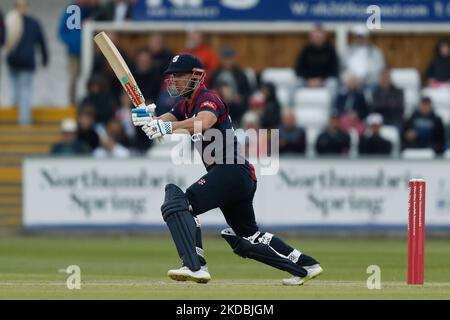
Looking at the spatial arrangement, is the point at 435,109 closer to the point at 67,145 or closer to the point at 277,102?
the point at 277,102

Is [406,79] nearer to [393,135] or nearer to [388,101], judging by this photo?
[388,101]

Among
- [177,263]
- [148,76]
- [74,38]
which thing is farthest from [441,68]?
[177,263]

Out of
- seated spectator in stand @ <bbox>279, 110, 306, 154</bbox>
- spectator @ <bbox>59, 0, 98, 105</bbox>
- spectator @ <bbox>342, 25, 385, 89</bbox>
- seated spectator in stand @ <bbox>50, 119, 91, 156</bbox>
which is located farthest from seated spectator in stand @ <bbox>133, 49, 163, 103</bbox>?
spectator @ <bbox>342, 25, 385, 89</bbox>

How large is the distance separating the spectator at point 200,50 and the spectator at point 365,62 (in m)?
2.23

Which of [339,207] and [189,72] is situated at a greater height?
[189,72]

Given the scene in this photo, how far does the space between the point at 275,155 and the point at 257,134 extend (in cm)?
69

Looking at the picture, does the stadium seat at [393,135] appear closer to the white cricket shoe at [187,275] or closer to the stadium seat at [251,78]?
the stadium seat at [251,78]

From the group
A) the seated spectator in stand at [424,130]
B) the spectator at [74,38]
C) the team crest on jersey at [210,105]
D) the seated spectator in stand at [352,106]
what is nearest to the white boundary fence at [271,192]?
the seated spectator in stand at [424,130]

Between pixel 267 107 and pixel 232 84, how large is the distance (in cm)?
75

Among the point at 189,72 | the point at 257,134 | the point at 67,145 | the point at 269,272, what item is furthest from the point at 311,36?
the point at 189,72

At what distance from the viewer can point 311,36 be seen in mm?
23609

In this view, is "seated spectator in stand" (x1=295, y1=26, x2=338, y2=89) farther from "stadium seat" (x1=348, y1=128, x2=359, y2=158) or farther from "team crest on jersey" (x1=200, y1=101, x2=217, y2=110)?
"team crest on jersey" (x1=200, y1=101, x2=217, y2=110)

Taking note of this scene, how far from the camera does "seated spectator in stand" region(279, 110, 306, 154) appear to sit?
22.3m
